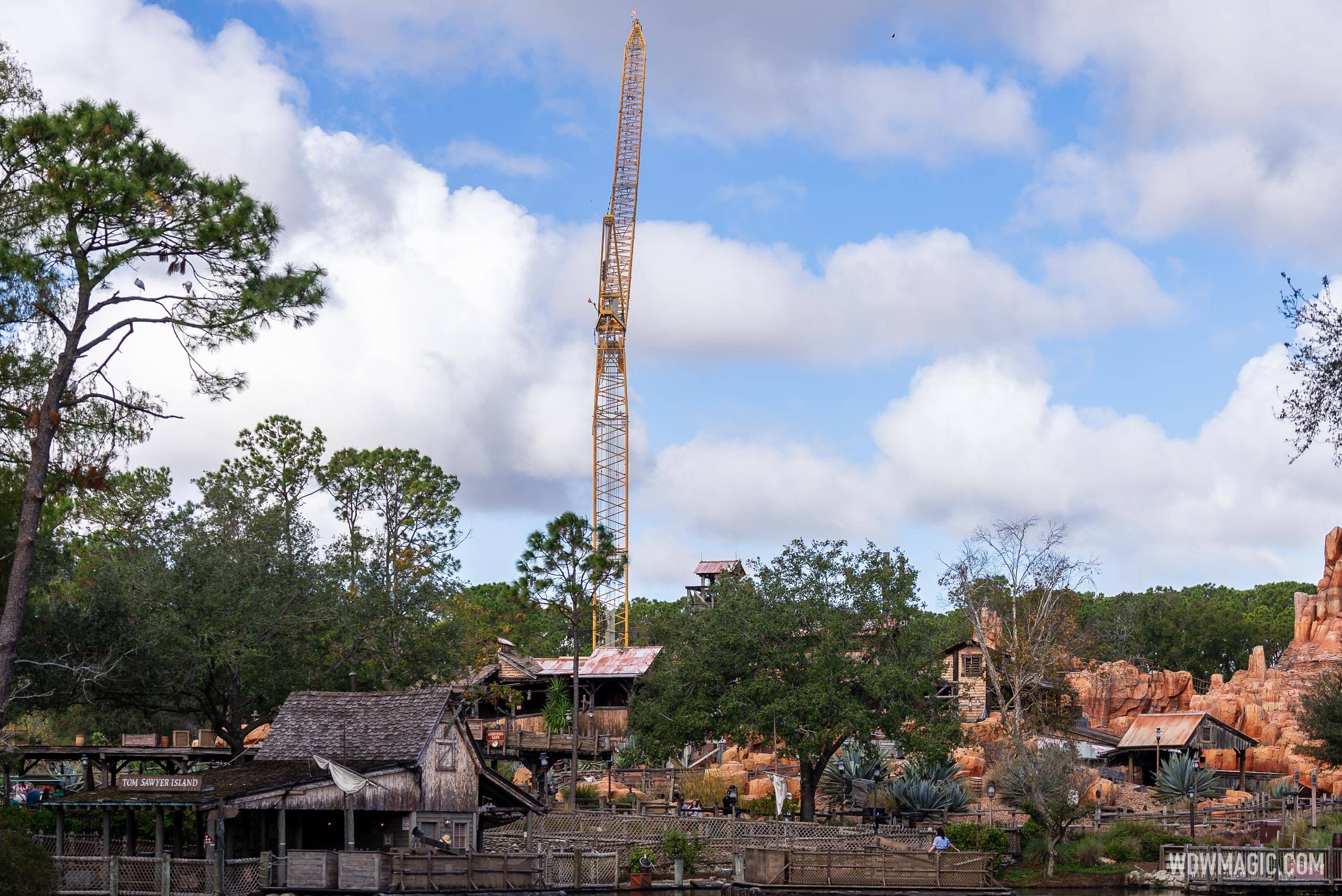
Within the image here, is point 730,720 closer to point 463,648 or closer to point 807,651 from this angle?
point 807,651

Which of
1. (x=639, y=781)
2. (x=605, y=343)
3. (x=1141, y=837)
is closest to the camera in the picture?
(x=1141, y=837)

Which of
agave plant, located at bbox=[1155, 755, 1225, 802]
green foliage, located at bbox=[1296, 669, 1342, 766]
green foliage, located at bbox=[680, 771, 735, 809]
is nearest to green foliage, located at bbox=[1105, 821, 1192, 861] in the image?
agave plant, located at bbox=[1155, 755, 1225, 802]

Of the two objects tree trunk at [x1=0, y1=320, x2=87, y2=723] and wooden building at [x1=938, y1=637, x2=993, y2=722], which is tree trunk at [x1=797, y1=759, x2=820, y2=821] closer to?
wooden building at [x1=938, y1=637, x2=993, y2=722]

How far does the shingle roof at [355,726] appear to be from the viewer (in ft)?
127

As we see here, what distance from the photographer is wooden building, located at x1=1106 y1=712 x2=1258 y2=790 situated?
63750mm

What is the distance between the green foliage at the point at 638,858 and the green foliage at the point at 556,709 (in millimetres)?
22656

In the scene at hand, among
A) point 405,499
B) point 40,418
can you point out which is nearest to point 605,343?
point 405,499

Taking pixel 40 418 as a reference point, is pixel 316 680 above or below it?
below

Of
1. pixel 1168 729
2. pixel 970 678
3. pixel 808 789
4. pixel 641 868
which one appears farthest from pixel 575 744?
pixel 970 678

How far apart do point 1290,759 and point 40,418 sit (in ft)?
213

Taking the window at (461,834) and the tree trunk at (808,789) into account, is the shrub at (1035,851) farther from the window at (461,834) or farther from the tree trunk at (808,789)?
the window at (461,834)

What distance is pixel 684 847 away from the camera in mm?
42906

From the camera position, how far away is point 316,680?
52.3 meters

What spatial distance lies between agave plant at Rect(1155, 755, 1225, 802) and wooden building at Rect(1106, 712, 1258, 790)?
4348 millimetres
